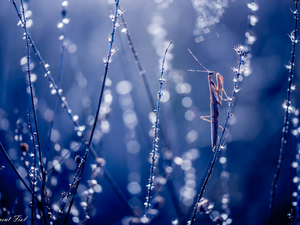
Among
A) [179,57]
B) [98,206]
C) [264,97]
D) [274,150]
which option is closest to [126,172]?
[98,206]

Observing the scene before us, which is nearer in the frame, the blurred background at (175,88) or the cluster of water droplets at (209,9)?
the cluster of water droplets at (209,9)

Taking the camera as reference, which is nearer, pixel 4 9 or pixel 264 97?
pixel 4 9

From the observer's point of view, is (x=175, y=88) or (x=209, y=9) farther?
(x=175, y=88)

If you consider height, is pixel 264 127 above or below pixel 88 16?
below

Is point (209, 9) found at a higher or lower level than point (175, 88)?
higher

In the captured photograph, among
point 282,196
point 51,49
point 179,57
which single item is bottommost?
point 282,196

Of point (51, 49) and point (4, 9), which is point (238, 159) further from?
point (4, 9)

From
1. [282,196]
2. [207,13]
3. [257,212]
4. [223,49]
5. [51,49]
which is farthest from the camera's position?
[223,49]

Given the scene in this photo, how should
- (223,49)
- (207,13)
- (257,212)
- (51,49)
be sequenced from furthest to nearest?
(223,49)
(51,49)
(257,212)
(207,13)

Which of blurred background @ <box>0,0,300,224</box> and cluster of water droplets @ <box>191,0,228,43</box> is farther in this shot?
blurred background @ <box>0,0,300,224</box>
